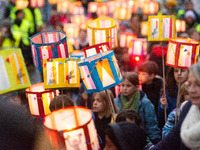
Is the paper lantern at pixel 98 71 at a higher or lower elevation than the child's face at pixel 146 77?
higher

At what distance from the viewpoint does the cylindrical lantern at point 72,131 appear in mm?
1432

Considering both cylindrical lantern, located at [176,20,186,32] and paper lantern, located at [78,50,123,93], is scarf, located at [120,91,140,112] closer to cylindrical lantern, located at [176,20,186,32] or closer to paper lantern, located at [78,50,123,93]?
paper lantern, located at [78,50,123,93]

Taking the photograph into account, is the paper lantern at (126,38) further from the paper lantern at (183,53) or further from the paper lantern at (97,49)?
the paper lantern at (97,49)

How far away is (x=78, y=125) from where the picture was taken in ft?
5.02

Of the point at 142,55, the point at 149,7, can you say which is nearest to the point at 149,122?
the point at 142,55

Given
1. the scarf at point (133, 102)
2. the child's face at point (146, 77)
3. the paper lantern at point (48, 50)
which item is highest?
the paper lantern at point (48, 50)

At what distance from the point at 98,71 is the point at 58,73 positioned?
0.37 m

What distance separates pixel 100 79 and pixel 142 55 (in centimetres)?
339

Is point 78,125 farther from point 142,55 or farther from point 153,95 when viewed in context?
point 142,55

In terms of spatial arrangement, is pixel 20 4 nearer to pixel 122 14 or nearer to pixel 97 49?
pixel 122 14

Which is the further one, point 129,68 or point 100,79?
point 129,68

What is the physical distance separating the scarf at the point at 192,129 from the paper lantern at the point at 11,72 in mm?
1032

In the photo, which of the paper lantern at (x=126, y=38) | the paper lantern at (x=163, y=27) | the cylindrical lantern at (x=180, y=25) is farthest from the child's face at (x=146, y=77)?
the cylindrical lantern at (x=180, y=25)

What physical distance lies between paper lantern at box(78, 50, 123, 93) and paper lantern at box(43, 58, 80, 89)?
0.52ft
